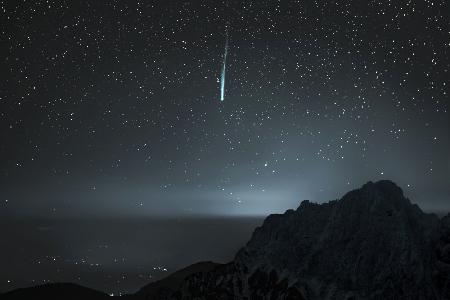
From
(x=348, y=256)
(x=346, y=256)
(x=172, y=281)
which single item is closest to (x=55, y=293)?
(x=172, y=281)

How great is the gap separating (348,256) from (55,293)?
138112 millimetres

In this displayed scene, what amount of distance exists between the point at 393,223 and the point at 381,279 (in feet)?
41.7

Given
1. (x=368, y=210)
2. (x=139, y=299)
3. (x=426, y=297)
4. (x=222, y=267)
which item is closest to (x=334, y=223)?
(x=368, y=210)

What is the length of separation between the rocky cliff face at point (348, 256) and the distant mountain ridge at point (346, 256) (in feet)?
0.59

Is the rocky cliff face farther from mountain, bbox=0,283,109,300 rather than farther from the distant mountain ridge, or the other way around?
mountain, bbox=0,283,109,300

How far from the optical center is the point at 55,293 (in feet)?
591

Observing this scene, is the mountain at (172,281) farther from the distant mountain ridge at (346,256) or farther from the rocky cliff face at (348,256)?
the rocky cliff face at (348,256)

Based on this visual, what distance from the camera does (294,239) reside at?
106 m

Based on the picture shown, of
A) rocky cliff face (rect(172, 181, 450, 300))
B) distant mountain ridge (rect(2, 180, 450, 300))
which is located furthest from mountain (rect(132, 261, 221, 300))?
rocky cliff face (rect(172, 181, 450, 300))

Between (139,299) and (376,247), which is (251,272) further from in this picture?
(139,299)

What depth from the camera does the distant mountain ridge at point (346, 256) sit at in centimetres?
8212

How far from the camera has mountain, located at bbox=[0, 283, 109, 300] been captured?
174m

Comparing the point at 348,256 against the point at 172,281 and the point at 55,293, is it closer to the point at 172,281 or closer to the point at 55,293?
the point at 172,281

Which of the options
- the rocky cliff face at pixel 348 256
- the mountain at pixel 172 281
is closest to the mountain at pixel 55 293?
the mountain at pixel 172 281
